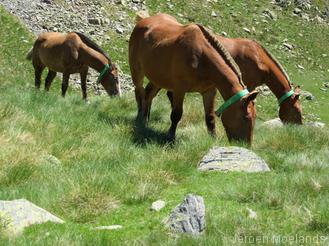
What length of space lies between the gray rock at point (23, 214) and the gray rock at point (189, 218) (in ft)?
3.83

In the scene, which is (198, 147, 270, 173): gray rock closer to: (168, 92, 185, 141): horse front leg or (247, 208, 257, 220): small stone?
(247, 208, 257, 220): small stone

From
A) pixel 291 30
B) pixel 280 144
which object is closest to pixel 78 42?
pixel 280 144

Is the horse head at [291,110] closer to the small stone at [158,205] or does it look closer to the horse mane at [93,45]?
the horse mane at [93,45]

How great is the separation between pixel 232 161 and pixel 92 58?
9.34 m

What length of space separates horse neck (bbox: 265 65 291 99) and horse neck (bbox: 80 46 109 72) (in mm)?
5623

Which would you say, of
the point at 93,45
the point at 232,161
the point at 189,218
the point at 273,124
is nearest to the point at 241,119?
the point at 232,161

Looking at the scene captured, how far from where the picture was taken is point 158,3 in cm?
2809

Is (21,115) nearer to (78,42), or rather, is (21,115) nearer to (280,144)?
(280,144)

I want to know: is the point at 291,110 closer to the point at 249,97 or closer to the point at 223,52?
the point at 223,52

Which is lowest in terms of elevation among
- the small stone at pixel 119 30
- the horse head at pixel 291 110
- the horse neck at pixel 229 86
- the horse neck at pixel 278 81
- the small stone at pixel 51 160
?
the small stone at pixel 119 30

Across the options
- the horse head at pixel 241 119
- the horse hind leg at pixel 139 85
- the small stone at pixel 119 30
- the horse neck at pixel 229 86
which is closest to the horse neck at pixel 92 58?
the horse hind leg at pixel 139 85

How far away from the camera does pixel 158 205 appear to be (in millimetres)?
5891

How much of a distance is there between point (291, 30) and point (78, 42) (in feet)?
62.5

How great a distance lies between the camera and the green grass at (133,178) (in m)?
5.09
